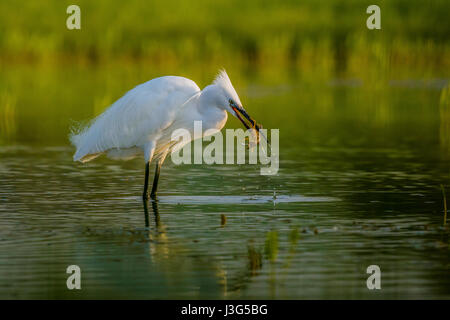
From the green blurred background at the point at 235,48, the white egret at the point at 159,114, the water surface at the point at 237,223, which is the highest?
the green blurred background at the point at 235,48

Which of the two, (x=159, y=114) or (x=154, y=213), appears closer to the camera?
(x=154, y=213)

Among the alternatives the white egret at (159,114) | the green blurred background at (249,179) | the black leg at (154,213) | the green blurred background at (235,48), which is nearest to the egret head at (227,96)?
the white egret at (159,114)

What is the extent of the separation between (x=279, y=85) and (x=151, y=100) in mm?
19177

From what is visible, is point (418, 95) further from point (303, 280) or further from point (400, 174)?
point (303, 280)

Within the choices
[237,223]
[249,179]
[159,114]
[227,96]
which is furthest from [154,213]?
[249,179]

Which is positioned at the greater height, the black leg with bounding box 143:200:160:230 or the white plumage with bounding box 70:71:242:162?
the white plumage with bounding box 70:71:242:162

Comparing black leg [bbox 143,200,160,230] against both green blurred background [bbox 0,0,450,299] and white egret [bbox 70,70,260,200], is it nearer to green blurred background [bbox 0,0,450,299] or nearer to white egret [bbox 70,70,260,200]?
green blurred background [bbox 0,0,450,299]

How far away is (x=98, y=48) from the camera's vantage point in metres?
35.4

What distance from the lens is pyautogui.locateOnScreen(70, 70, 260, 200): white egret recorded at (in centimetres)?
1177

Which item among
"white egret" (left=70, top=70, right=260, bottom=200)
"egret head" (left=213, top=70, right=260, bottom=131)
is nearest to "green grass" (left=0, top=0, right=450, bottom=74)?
"white egret" (left=70, top=70, right=260, bottom=200)

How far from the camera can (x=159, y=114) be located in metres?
12.0

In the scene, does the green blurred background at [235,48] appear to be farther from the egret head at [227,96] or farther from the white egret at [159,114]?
the egret head at [227,96]

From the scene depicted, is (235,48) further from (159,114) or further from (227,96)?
(227,96)

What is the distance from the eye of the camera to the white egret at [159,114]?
1177cm
